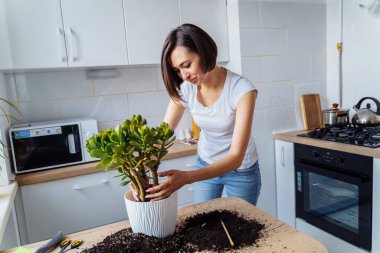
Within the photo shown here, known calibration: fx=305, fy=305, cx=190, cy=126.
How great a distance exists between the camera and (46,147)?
171 centimetres

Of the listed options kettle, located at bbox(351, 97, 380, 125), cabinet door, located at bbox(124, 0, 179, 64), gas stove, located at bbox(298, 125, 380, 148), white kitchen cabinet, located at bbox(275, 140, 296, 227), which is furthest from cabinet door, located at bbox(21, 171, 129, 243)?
kettle, located at bbox(351, 97, 380, 125)

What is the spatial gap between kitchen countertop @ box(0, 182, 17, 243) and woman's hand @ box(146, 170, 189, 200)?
1.90 ft

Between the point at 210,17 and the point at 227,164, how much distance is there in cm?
137

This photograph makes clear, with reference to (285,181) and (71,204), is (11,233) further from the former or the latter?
(285,181)

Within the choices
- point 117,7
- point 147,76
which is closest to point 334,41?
point 147,76

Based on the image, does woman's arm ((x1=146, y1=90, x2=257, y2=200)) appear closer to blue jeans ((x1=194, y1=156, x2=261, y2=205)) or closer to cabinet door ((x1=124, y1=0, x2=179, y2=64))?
blue jeans ((x1=194, y1=156, x2=261, y2=205))

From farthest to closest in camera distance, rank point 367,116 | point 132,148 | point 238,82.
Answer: point 367,116 → point 238,82 → point 132,148

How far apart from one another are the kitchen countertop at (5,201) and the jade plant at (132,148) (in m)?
0.54

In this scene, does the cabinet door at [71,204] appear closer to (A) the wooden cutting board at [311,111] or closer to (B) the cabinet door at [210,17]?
(B) the cabinet door at [210,17]

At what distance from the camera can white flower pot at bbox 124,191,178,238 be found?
78cm

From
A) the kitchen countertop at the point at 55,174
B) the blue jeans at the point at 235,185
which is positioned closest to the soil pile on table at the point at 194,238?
the blue jeans at the point at 235,185

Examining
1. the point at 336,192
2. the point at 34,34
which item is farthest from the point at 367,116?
the point at 34,34

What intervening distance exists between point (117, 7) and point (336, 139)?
4.97ft

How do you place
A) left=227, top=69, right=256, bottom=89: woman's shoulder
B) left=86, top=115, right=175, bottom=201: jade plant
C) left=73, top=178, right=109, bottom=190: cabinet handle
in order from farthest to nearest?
1. left=73, top=178, right=109, bottom=190: cabinet handle
2. left=227, top=69, right=256, bottom=89: woman's shoulder
3. left=86, top=115, right=175, bottom=201: jade plant
